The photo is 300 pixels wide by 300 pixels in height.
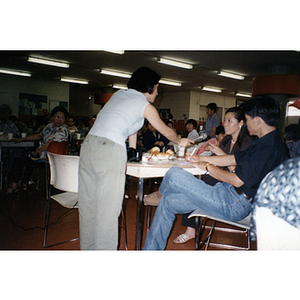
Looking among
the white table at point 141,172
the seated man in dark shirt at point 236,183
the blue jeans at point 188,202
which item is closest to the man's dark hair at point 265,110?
the seated man in dark shirt at point 236,183

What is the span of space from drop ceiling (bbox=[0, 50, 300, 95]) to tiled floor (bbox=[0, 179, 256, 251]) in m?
4.84

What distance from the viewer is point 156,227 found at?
1.88 m

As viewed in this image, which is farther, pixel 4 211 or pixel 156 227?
pixel 4 211

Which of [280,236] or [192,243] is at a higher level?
[280,236]

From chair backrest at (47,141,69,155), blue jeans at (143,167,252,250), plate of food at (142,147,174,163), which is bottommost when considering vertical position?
blue jeans at (143,167,252,250)

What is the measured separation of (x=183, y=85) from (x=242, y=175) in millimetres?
11202

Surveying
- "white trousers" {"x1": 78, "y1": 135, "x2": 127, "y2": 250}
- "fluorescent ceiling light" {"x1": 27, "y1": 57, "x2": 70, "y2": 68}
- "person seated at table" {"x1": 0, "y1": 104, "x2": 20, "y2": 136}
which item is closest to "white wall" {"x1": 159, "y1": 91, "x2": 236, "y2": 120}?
"fluorescent ceiling light" {"x1": 27, "y1": 57, "x2": 70, "y2": 68}

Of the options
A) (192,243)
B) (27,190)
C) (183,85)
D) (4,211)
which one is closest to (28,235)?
(4,211)

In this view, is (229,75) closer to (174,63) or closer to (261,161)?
(174,63)

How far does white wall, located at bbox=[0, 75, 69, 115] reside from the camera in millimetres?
11016

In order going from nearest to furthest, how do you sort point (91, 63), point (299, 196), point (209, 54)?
point (299, 196)
point (209, 54)
point (91, 63)

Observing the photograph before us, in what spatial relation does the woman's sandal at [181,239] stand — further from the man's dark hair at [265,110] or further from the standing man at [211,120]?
the standing man at [211,120]

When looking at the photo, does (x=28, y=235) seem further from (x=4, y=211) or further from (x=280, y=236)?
(x=280, y=236)

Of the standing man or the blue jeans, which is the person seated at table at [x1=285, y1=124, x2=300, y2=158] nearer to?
the blue jeans
